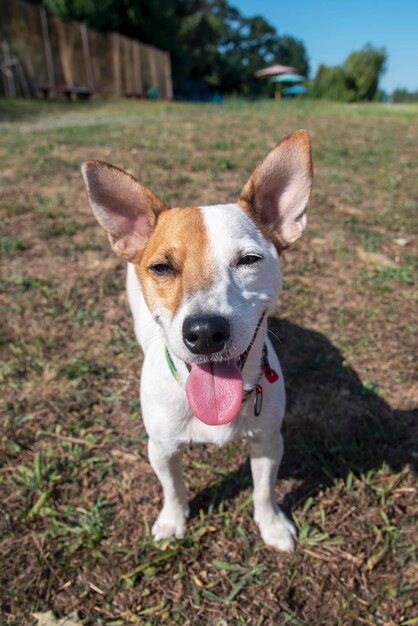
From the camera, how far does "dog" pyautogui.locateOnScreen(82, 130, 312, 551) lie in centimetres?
194

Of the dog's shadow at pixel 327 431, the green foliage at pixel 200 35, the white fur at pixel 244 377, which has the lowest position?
the dog's shadow at pixel 327 431

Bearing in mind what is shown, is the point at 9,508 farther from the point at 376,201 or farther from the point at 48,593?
the point at 376,201

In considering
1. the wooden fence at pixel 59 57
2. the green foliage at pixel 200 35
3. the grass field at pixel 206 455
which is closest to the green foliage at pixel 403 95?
the green foliage at pixel 200 35

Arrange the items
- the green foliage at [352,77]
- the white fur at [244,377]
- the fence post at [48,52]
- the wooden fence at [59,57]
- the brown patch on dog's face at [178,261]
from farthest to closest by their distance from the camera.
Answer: the green foliage at [352,77] < the fence post at [48,52] < the wooden fence at [59,57] < the brown patch on dog's face at [178,261] < the white fur at [244,377]

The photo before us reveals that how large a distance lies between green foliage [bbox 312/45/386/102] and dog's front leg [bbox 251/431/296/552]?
164ft

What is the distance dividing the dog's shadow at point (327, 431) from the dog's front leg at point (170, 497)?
0.19 metres

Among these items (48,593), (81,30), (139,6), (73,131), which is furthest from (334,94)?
(48,593)

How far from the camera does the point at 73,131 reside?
35.0 feet

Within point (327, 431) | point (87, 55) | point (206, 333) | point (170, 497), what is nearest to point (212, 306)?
point (206, 333)

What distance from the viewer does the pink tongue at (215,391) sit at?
200 cm

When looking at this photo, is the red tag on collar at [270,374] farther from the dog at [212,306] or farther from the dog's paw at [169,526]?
the dog's paw at [169,526]

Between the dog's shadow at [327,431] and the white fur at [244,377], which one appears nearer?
the white fur at [244,377]

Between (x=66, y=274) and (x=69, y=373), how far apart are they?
1553 mm

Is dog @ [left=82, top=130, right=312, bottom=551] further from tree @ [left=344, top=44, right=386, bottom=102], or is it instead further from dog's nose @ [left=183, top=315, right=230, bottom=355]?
tree @ [left=344, top=44, right=386, bottom=102]
